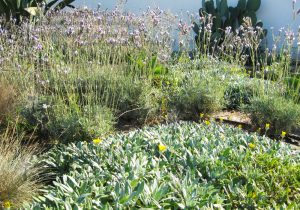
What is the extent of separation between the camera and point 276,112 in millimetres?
4742

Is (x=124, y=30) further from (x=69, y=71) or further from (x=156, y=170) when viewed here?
(x=156, y=170)

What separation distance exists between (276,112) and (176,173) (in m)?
2.13

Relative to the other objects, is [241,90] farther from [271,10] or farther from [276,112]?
[271,10]

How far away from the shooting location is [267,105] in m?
4.82

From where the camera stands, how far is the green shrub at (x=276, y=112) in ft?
15.4

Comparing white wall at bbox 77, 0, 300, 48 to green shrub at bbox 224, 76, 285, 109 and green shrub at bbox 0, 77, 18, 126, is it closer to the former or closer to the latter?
green shrub at bbox 224, 76, 285, 109

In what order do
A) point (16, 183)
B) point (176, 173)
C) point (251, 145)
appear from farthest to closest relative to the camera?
point (251, 145)
point (16, 183)
point (176, 173)

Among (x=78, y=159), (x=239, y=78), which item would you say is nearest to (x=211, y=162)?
(x=78, y=159)

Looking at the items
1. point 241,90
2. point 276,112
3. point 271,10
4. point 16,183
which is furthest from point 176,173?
point 271,10

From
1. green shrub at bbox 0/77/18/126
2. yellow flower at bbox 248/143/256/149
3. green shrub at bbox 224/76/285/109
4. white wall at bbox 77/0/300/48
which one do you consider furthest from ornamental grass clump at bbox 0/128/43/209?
white wall at bbox 77/0/300/48

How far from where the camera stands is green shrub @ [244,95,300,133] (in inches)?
185

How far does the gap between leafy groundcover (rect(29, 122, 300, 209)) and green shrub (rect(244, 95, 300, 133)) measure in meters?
1.11

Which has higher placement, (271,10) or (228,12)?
(271,10)

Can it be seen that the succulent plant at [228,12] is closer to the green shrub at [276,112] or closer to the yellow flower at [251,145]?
the green shrub at [276,112]
